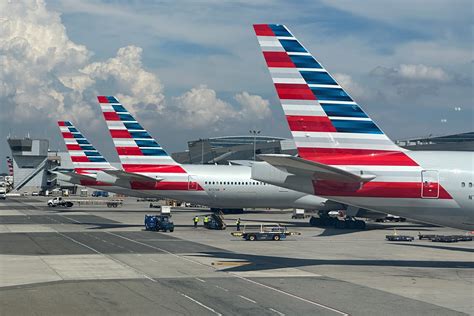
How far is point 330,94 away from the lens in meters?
33.3

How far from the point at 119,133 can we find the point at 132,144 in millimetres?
1849

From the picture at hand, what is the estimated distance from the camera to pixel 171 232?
60.5 m

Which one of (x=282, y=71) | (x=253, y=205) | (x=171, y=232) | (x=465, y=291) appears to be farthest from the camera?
(x=253, y=205)

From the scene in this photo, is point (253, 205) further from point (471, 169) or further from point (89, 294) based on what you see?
point (89, 294)

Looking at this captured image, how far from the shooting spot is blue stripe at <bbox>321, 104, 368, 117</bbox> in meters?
33.3

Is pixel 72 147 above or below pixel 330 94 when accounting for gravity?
above

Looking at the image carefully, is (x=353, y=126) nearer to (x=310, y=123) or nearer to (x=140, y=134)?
(x=310, y=123)

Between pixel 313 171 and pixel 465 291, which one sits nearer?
pixel 465 291

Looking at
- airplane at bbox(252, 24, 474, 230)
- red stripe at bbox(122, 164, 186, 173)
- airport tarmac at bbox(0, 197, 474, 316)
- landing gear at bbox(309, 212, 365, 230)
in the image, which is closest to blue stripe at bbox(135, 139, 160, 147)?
red stripe at bbox(122, 164, 186, 173)

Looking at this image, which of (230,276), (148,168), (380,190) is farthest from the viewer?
(148,168)

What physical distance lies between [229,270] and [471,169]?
13371 millimetres

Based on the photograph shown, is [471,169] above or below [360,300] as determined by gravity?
above

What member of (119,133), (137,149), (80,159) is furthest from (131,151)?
(80,159)

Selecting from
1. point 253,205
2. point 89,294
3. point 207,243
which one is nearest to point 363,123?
point 89,294
